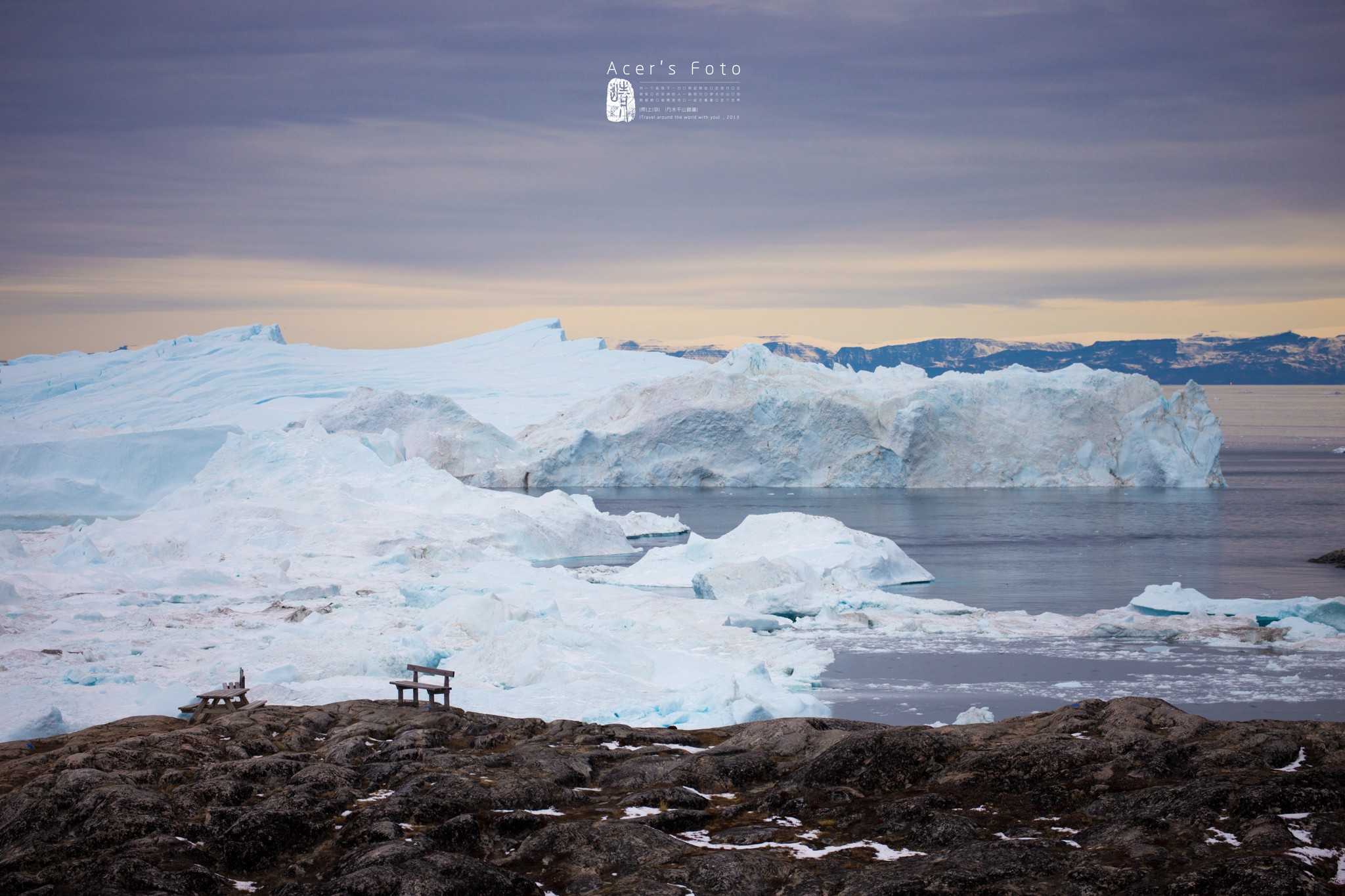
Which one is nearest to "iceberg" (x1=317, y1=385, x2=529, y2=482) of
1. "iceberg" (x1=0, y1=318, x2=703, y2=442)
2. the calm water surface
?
"iceberg" (x1=0, y1=318, x2=703, y2=442)

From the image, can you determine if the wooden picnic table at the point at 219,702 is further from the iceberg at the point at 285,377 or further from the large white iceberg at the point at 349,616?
the iceberg at the point at 285,377

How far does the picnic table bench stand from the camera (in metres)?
9.48

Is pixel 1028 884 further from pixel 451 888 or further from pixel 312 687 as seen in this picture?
pixel 312 687

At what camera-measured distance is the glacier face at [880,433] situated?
46531 millimetres

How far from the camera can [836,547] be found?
23.1 m

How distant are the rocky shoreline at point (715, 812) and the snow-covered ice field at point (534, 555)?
3.49 metres

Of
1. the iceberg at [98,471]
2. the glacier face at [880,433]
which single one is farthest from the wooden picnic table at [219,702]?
the glacier face at [880,433]

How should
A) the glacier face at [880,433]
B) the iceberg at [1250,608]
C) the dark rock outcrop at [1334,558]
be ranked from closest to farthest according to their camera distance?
the iceberg at [1250,608]
the dark rock outcrop at [1334,558]
the glacier face at [880,433]

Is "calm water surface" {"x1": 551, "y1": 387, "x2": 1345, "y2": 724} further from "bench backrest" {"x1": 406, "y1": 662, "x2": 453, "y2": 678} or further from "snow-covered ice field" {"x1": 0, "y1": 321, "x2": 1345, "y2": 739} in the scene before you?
"bench backrest" {"x1": 406, "y1": 662, "x2": 453, "y2": 678}

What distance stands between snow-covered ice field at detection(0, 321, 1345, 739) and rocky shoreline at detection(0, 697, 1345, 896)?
3489mm

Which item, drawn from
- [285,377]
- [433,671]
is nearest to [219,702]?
[433,671]

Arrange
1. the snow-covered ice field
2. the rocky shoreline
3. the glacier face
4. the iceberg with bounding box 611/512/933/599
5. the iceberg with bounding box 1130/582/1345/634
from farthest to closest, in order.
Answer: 1. the glacier face
2. the iceberg with bounding box 611/512/933/599
3. the iceberg with bounding box 1130/582/1345/634
4. the snow-covered ice field
5. the rocky shoreline

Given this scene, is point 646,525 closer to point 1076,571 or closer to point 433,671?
point 1076,571

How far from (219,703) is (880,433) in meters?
41.5
